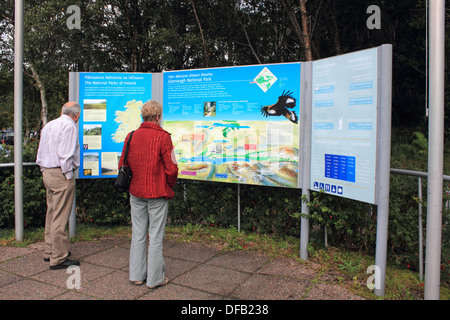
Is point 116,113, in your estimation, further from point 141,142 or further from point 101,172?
point 141,142

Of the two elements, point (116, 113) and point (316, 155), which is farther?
point (116, 113)

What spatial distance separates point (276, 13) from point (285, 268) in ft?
58.3

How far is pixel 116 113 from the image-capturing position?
6.05 meters

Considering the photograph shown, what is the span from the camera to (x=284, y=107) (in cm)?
510

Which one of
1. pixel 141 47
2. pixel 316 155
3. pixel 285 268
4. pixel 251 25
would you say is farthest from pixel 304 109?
pixel 251 25

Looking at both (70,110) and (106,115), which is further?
(106,115)

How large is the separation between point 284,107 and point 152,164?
1.99 metres

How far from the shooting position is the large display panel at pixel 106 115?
596cm

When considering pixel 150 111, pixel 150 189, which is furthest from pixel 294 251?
pixel 150 111

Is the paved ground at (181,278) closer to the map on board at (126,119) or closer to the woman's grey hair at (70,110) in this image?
the map on board at (126,119)

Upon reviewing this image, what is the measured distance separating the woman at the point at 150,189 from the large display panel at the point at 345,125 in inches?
69.0

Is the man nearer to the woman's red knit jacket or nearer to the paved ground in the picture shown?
the paved ground

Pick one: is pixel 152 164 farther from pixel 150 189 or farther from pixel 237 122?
pixel 237 122

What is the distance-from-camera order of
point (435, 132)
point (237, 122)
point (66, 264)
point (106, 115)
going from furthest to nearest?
1. point (106, 115)
2. point (237, 122)
3. point (66, 264)
4. point (435, 132)
